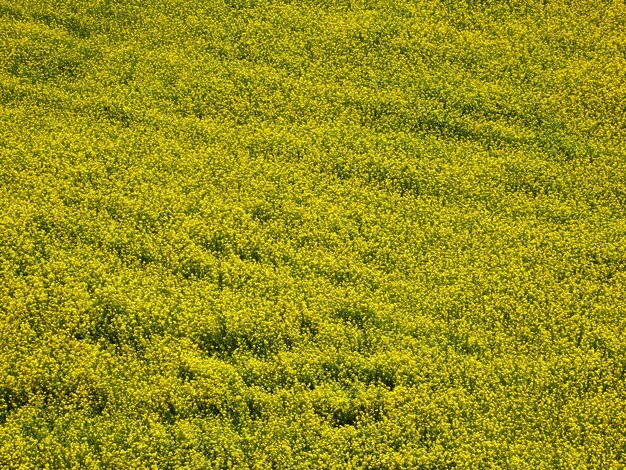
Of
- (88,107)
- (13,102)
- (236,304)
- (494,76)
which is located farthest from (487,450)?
(13,102)

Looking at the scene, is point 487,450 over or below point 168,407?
over

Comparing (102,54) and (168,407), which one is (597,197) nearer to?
(168,407)

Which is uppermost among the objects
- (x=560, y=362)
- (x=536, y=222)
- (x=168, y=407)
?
(x=536, y=222)

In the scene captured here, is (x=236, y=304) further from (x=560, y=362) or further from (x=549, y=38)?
(x=549, y=38)

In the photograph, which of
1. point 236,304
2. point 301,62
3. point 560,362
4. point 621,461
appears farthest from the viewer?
point 301,62

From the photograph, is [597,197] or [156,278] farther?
[597,197]

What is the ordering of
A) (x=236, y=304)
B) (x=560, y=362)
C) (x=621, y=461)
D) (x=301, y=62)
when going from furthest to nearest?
(x=301, y=62), (x=236, y=304), (x=560, y=362), (x=621, y=461)
